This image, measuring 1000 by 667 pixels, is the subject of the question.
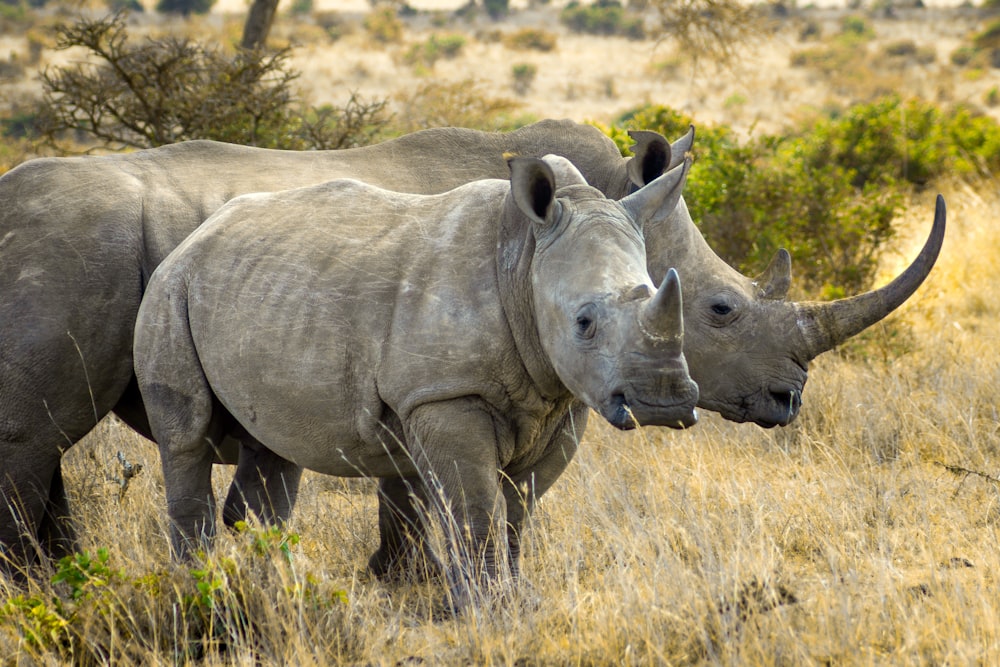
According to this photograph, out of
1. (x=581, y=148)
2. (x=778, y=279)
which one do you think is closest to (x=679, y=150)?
(x=778, y=279)

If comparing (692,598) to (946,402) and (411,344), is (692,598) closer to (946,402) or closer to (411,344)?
(411,344)

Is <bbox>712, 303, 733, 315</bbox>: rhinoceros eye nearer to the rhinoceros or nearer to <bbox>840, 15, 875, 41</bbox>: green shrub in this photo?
the rhinoceros

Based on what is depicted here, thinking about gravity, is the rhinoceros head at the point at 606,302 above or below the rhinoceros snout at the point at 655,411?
above

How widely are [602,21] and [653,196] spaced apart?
4387 cm

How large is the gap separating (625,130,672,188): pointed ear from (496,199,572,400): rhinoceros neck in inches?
36.3

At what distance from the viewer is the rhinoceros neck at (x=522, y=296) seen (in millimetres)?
4281

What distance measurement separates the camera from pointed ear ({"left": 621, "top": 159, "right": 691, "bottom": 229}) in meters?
4.41

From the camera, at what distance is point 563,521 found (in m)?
5.37

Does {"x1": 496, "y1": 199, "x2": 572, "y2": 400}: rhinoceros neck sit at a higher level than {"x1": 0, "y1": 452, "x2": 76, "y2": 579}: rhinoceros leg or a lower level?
higher

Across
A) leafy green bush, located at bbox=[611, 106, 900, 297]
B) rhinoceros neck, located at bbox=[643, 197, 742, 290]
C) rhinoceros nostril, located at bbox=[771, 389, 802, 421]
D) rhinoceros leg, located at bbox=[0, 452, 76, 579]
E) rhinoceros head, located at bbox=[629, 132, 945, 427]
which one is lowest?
leafy green bush, located at bbox=[611, 106, 900, 297]

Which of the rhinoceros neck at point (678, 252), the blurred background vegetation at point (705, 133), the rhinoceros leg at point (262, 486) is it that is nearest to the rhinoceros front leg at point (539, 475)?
the rhinoceros neck at point (678, 252)

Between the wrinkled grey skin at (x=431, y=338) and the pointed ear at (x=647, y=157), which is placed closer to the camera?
the wrinkled grey skin at (x=431, y=338)

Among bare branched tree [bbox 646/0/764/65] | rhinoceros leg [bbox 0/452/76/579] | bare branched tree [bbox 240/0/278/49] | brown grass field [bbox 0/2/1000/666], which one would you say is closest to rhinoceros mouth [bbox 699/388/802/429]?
brown grass field [bbox 0/2/1000/666]

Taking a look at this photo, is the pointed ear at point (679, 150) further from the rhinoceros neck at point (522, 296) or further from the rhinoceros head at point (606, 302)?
the rhinoceros neck at point (522, 296)
